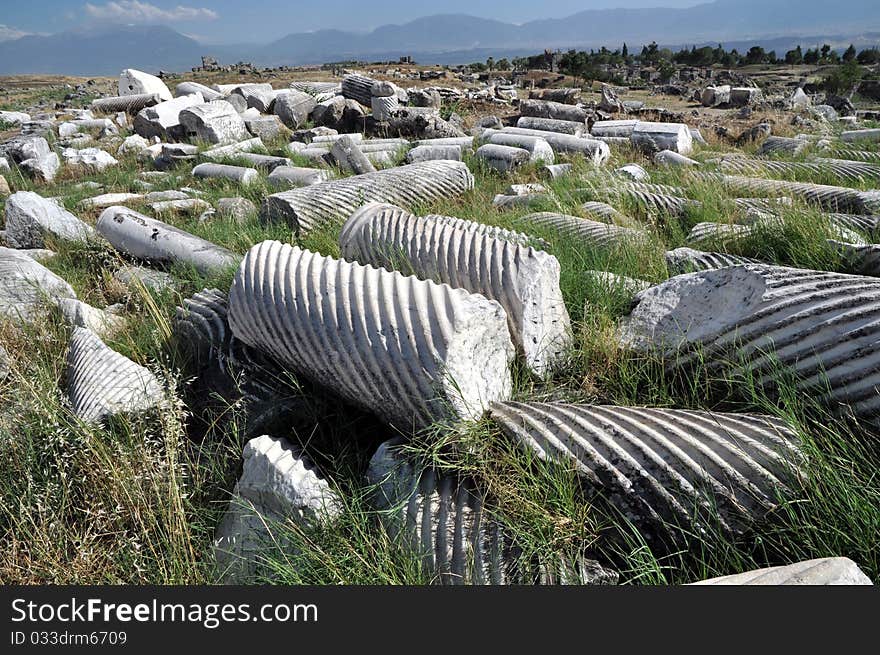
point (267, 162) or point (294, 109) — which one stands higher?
point (294, 109)

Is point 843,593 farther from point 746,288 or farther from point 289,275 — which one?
point 289,275

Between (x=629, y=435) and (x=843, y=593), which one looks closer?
(x=843, y=593)

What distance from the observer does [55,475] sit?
238cm

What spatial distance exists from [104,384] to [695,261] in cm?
341

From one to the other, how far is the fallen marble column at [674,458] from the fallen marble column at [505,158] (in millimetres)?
6545

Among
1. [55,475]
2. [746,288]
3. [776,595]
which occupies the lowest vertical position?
[55,475]

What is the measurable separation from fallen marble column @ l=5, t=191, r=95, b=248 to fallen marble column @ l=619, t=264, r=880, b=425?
513cm

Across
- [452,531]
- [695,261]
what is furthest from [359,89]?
[452,531]

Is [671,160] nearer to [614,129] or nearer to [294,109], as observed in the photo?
[614,129]

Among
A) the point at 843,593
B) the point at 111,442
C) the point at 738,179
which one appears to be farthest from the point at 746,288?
the point at 738,179

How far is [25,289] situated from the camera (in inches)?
156

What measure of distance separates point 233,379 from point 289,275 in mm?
603

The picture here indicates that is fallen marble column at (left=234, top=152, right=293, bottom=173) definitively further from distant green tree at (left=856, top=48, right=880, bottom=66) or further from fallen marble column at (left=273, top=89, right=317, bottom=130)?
distant green tree at (left=856, top=48, right=880, bottom=66)

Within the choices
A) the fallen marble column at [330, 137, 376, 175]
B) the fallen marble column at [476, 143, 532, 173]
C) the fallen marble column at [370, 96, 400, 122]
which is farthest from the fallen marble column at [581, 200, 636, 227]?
the fallen marble column at [370, 96, 400, 122]
